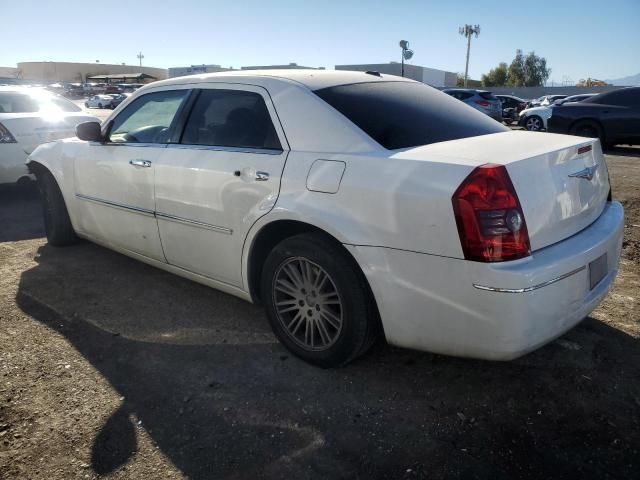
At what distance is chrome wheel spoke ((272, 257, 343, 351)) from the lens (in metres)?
2.77

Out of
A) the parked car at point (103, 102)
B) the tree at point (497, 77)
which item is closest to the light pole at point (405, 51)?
the parked car at point (103, 102)

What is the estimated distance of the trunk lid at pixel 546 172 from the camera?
2.29 metres

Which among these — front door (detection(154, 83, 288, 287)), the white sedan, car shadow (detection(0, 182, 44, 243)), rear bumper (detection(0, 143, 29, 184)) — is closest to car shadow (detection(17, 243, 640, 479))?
the white sedan

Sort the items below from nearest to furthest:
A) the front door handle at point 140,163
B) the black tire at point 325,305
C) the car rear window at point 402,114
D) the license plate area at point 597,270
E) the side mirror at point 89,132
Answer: the license plate area at point 597,270, the black tire at point 325,305, the car rear window at point 402,114, the front door handle at point 140,163, the side mirror at point 89,132

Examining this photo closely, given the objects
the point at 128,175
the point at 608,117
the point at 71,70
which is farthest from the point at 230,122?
the point at 71,70

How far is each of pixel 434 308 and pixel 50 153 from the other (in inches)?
156

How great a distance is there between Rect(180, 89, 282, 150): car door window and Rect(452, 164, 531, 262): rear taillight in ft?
3.77

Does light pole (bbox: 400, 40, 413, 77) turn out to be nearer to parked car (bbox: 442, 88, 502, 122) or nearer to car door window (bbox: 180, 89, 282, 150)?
parked car (bbox: 442, 88, 502, 122)

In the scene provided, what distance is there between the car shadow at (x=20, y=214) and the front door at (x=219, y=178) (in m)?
2.88

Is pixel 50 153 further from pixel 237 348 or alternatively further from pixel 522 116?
pixel 522 116

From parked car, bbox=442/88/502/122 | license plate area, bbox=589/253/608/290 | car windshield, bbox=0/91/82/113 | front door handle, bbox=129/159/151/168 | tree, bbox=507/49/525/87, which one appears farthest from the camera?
tree, bbox=507/49/525/87

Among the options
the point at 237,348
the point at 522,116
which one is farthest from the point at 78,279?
the point at 522,116

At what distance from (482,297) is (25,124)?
653 cm

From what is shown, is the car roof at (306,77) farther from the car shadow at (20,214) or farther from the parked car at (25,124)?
the parked car at (25,124)
